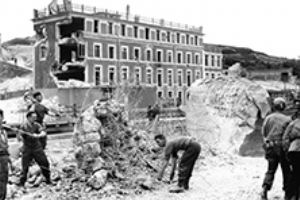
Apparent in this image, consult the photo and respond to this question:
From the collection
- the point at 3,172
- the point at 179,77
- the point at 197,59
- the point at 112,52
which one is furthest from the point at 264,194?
the point at 197,59

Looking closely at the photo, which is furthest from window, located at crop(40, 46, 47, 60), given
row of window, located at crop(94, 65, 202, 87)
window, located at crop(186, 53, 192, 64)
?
window, located at crop(186, 53, 192, 64)

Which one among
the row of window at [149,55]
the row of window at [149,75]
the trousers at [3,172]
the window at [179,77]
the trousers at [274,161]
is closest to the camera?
the trousers at [3,172]

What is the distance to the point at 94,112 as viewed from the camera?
12.2 meters

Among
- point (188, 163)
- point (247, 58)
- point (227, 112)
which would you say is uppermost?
point (247, 58)

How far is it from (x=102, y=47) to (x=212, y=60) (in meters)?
23.1

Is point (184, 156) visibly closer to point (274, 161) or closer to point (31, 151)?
point (274, 161)

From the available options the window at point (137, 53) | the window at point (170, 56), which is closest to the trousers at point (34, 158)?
the window at point (137, 53)

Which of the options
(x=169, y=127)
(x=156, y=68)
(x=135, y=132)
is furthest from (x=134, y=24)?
(x=135, y=132)

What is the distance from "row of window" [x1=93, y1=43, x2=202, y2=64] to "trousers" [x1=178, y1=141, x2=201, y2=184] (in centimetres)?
4427

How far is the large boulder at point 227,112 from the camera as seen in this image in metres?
16.0

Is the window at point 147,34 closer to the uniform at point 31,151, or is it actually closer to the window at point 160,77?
the window at point 160,77

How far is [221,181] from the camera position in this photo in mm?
11844

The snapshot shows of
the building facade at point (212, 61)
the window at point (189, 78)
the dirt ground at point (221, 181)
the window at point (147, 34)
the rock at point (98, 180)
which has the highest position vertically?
the window at point (147, 34)

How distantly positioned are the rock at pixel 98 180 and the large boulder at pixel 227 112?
18.7 feet
